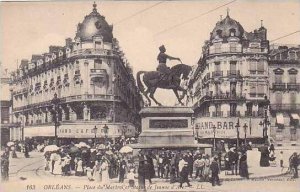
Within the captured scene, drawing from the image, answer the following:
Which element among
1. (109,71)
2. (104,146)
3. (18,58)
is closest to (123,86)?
(109,71)

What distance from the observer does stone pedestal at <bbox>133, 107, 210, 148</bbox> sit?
1852cm

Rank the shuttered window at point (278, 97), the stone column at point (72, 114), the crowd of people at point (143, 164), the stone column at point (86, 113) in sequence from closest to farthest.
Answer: the crowd of people at point (143, 164)
the shuttered window at point (278, 97)
the stone column at point (72, 114)
the stone column at point (86, 113)

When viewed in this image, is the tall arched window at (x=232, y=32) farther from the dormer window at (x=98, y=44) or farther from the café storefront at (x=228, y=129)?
the dormer window at (x=98, y=44)

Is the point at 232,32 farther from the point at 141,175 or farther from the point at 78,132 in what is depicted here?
the point at 78,132

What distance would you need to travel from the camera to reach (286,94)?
19500 mm

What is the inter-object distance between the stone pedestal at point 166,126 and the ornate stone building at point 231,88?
130 cm

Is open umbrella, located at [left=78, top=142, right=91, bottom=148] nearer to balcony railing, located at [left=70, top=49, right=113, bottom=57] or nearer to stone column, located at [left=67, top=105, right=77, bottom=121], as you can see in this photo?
stone column, located at [left=67, top=105, right=77, bottom=121]

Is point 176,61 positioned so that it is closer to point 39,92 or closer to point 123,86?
point 123,86

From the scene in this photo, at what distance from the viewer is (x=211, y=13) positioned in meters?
18.4

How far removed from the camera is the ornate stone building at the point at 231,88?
1992 cm

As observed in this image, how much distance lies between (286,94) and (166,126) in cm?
363

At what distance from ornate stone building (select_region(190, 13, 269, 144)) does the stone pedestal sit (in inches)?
51.3


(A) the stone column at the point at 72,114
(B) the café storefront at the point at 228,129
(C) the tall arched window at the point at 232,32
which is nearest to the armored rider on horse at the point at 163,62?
(C) the tall arched window at the point at 232,32

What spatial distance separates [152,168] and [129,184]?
2.35ft
